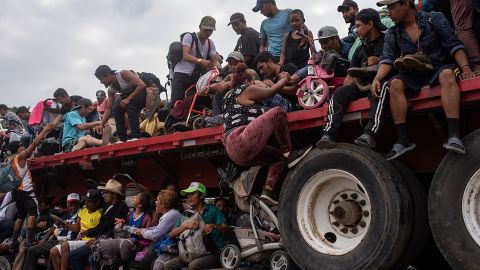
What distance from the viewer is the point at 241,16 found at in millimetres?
8180

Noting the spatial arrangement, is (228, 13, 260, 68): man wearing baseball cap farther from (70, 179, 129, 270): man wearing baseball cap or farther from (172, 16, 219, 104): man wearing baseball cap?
(70, 179, 129, 270): man wearing baseball cap

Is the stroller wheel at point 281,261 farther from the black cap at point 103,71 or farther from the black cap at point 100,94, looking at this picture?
the black cap at point 100,94

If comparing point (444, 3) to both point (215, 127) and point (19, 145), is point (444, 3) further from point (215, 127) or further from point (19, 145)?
point (19, 145)

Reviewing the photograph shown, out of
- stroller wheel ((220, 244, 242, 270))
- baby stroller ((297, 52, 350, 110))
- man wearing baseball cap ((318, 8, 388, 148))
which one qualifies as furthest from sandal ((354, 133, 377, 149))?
stroller wheel ((220, 244, 242, 270))

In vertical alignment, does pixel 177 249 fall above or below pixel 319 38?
below

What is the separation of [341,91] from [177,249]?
274cm

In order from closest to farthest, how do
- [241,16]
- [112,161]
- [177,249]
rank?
[177,249] → [112,161] → [241,16]

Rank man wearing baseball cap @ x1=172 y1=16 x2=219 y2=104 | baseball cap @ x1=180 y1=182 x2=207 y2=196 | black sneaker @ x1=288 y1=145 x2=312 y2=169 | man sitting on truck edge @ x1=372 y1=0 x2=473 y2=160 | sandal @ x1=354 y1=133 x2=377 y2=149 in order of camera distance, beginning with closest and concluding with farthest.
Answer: man sitting on truck edge @ x1=372 y1=0 x2=473 y2=160 < sandal @ x1=354 y1=133 x2=377 y2=149 < black sneaker @ x1=288 y1=145 x2=312 y2=169 < baseball cap @ x1=180 y1=182 x2=207 y2=196 < man wearing baseball cap @ x1=172 y1=16 x2=219 y2=104

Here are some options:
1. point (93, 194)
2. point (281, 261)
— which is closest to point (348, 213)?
point (281, 261)

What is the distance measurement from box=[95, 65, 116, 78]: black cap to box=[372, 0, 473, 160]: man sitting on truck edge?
183 inches

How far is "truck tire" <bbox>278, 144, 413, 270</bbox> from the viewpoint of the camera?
12.9 ft

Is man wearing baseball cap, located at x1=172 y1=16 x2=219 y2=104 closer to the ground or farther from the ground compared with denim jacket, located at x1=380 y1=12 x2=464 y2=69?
farther from the ground

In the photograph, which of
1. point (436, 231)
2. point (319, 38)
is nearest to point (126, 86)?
point (319, 38)

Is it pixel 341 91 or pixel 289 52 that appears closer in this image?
pixel 341 91
